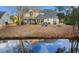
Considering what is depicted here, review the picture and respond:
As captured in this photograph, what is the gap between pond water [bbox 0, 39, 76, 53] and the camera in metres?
1.95

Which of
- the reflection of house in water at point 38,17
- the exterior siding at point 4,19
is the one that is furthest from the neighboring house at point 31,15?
the exterior siding at point 4,19

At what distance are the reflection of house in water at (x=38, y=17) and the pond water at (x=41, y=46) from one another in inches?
8.2

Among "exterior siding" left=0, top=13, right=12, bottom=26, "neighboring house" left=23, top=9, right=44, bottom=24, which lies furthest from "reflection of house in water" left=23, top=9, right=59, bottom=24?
"exterior siding" left=0, top=13, right=12, bottom=26

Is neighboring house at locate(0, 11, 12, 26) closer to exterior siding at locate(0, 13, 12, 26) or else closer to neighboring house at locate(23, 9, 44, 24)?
exterior siding at locate(0, 13, 12, 26)

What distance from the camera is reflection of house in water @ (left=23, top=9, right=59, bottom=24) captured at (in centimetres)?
196

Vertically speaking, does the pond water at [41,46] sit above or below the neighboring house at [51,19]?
below

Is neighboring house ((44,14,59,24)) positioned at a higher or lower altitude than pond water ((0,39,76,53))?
higher

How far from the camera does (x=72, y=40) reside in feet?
6.42

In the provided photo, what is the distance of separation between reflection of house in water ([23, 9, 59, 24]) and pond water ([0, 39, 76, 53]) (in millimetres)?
208

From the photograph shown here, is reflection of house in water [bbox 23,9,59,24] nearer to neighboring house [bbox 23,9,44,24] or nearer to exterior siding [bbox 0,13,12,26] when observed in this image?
neighboring house [bbox 23,9,44,24]

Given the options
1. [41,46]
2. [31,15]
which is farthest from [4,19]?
[41,46]

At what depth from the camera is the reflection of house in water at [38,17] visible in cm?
196

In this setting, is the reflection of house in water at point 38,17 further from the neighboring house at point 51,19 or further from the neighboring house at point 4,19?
the neighboring house at point 4,19

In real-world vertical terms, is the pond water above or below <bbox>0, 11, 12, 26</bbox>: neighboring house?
below
